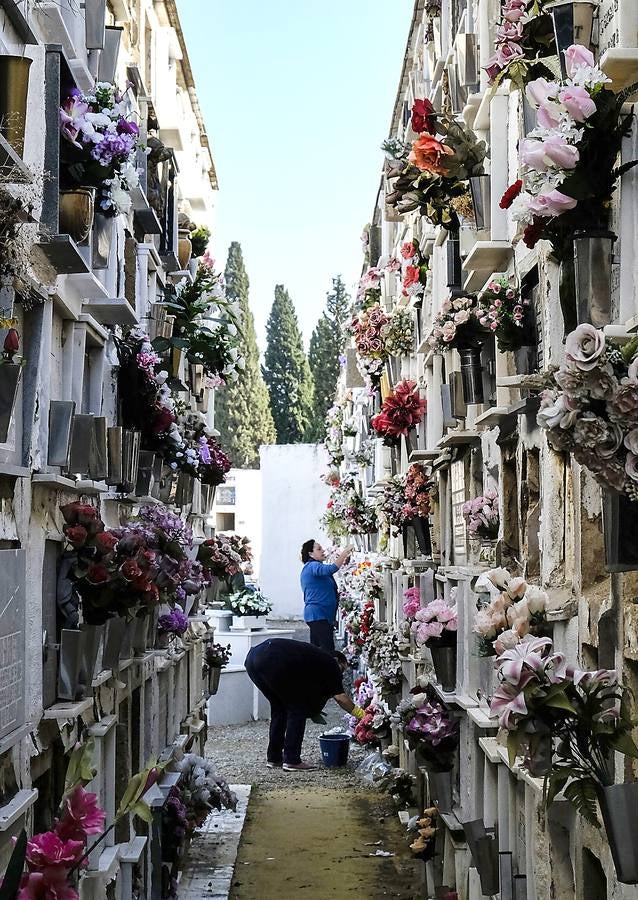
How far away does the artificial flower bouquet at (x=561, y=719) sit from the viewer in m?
4.04

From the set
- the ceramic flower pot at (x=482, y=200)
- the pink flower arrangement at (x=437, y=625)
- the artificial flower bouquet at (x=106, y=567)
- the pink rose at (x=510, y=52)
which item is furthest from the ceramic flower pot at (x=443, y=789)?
the pink rose at (x=510, y=52)

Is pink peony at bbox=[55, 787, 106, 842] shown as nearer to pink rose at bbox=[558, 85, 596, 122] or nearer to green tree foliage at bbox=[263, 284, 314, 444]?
pink rose at bbox=[558, 85, 596, 122]

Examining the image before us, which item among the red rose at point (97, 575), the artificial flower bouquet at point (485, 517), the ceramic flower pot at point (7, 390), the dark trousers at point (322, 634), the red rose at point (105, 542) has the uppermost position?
the ceramic flower pot at point (7, 390)

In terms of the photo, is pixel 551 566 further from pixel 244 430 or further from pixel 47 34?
pixel 244 430

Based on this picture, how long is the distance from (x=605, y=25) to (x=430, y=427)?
6403 millimetres

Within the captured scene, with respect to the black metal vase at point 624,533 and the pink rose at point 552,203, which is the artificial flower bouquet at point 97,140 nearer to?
the pink rose at point 552,203

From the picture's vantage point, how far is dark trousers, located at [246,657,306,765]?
49.3 ft

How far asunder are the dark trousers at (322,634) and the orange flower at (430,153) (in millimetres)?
11469

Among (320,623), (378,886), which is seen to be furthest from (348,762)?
(378,886)

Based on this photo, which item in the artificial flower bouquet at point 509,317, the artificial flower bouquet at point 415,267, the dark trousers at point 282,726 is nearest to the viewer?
the artificial flower bouquet at point 509,317

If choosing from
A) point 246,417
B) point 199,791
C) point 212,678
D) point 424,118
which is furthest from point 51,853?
point 246,417

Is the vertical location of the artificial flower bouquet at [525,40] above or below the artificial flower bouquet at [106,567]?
above

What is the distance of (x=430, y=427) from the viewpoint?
11016 millimetres

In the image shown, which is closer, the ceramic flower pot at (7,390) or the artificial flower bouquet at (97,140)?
the ceramic flower pot at (7,390)
